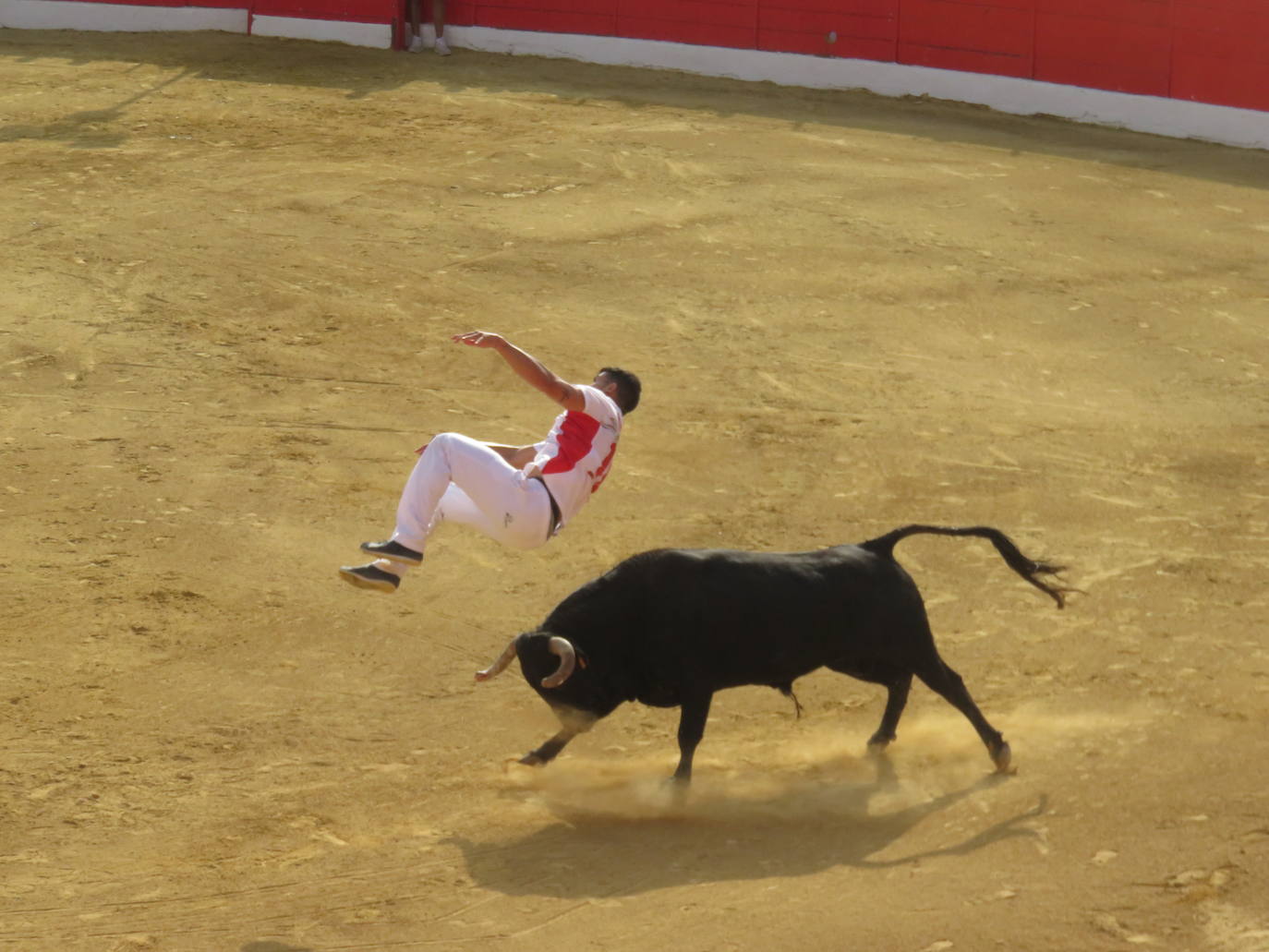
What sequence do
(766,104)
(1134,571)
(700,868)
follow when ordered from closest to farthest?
(700,868), (1134,571), (766,104)

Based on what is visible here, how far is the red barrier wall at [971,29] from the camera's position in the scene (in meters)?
18.5

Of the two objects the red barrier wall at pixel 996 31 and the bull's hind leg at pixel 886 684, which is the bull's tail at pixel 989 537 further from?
the red barrier wall at pixel 996 31

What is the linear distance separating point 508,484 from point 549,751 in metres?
1.21

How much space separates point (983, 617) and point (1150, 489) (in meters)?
2.30

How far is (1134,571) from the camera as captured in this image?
9.42 metres

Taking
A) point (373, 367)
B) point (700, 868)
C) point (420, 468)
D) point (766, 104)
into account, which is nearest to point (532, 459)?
point (420, 468)

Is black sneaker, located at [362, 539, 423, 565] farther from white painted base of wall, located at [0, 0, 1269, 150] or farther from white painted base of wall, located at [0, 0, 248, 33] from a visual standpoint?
white painted base of wall, located at [0, 0, 248, 33]

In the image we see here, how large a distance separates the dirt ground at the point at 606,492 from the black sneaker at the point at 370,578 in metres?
0.97

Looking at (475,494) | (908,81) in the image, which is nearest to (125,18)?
(908,81)

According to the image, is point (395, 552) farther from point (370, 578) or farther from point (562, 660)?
point (562, 660)

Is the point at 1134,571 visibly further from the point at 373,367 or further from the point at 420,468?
the point at 373,367

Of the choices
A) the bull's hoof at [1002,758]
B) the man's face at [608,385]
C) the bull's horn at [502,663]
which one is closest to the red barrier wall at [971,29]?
the bull's hoof at [1002,758]

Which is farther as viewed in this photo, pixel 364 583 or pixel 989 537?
pixel 989 537

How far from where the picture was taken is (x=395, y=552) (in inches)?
265
